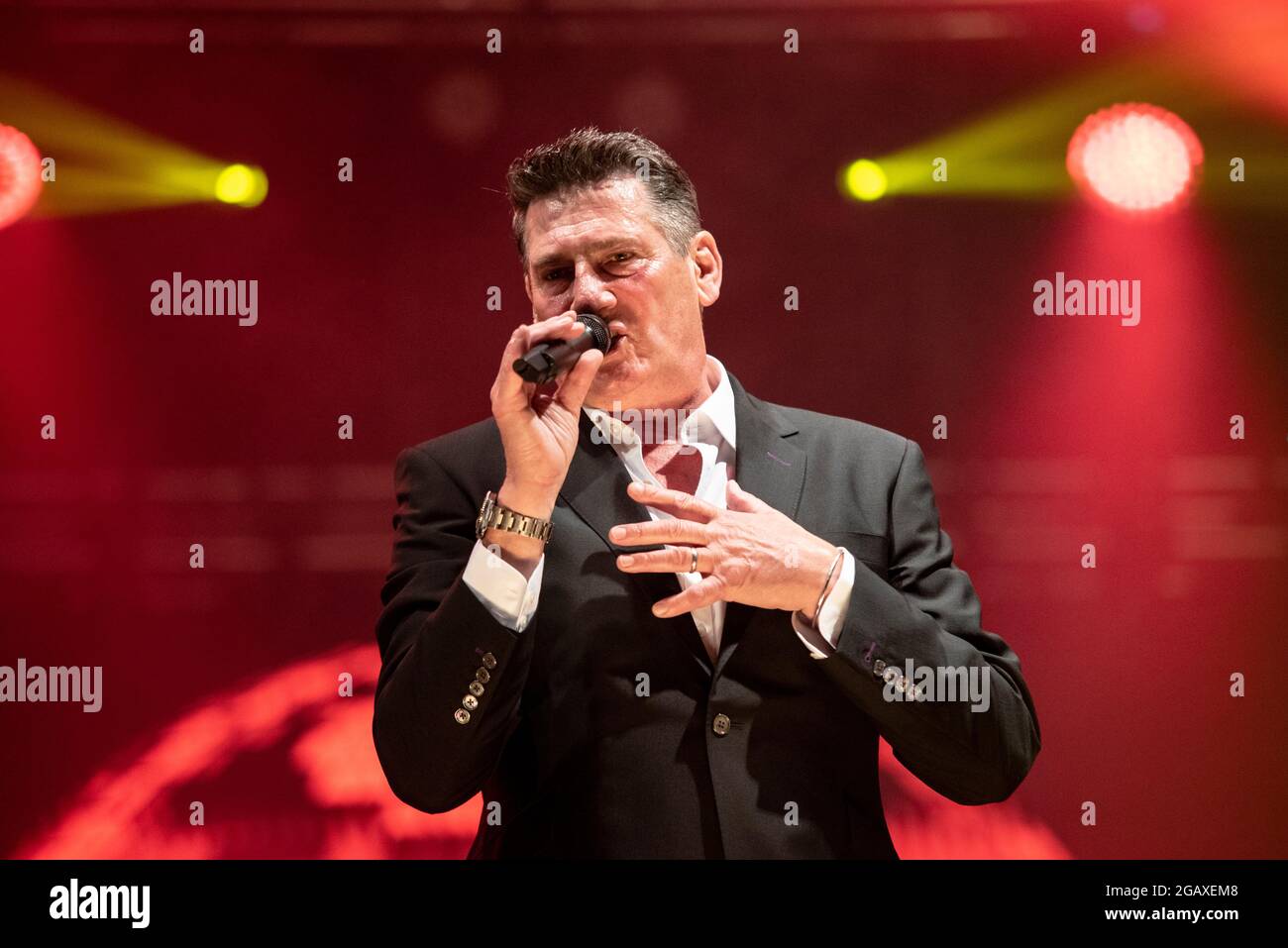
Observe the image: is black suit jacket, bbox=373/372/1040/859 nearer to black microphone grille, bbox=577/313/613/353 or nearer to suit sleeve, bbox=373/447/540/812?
suit sleeve, bbox=373/447/540/812

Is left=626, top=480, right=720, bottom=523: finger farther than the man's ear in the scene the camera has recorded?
No

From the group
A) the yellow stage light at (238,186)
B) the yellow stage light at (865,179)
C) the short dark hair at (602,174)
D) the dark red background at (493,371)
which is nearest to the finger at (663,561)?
the short dark hair at (602,174)

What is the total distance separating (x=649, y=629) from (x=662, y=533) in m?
0.20

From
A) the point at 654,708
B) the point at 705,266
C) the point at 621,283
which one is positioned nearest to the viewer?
the point at 654,708

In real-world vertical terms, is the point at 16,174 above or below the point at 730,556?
above

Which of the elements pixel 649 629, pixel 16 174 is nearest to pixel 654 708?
pixel 649 629

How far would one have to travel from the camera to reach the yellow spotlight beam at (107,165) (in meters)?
3.04

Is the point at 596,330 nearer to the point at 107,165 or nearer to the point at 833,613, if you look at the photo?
the point at 833,613

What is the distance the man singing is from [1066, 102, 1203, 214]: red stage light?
1461 millimetres

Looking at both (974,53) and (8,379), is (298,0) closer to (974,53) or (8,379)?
(8,379)

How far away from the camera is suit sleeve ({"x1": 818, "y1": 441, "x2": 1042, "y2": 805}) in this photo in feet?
5.54

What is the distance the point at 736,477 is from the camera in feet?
6.48

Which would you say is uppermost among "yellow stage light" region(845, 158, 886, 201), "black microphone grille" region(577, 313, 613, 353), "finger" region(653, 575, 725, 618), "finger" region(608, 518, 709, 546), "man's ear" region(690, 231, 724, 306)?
"yellow stage light" region(845, 158, 886, 201)

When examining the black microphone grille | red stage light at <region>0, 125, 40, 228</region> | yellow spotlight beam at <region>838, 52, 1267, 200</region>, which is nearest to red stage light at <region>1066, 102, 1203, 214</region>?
yellow spotlight beam at <region>838, 52, 1267, 200</region>
